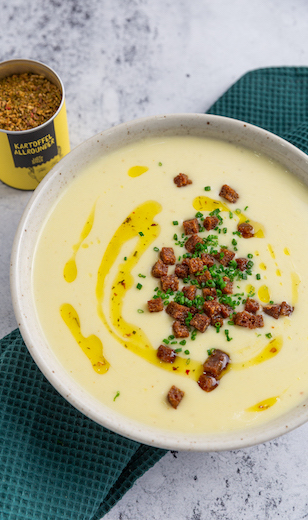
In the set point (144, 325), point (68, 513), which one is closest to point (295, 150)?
point (144, 325)

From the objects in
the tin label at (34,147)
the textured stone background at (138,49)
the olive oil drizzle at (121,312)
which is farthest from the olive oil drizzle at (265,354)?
the tin label at (34,147)

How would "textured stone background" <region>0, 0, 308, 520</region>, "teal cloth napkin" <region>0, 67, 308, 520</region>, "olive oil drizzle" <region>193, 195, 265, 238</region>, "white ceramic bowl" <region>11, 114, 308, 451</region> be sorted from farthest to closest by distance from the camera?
"textured stone background" <region>0, 0, 308, 520</region>, "olive oil drizzle" <region>193, 195, 265, 238</region>, "teal cloth napkin" <region>0, 67, 308, 520</region>, "white ceramic bowl" <region>11, 114, 308, 451</region>

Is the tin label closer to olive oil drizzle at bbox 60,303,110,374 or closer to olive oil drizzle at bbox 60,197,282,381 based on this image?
olive oil drizzle at bbox 60,197,282,381

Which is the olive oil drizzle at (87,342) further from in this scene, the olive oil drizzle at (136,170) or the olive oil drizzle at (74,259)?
A: the olive oil drizzle at (136,170)

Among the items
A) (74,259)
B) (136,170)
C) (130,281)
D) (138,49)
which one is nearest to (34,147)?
(136,170)

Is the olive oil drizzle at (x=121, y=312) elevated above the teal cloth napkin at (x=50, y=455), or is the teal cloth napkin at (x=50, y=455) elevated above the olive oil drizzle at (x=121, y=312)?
the olive oil drizzle at (x=121, y=312)

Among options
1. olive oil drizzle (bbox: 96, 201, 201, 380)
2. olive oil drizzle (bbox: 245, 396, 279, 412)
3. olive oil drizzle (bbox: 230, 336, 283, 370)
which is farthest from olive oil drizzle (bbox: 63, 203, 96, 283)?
olive oil drizzle (bbox: 245, 396, 279, 412)

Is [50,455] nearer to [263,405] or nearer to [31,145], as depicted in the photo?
[263,405]
